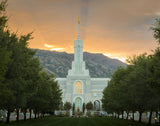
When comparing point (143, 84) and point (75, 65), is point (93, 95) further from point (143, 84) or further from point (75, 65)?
point (143, 84)

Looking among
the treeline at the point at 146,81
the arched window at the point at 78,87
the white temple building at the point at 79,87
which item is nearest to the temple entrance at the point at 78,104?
the white temple building at the point at 79,87

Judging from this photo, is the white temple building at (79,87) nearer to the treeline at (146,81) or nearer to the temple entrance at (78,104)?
the temple entrance at (78,104)

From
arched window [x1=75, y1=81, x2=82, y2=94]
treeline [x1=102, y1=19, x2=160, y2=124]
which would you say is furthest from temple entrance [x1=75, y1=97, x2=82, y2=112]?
treeline [x1=102, y1=19, x2=160, y2=124]

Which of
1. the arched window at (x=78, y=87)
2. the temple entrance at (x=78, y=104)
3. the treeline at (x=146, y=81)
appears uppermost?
the arched window at (x=78, y=87)

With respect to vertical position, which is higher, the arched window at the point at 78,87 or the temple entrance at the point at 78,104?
the arched window at the point at 78,87

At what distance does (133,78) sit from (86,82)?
481 ft

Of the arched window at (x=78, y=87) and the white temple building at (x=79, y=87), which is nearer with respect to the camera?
the white temple building at (x=79, y=87)

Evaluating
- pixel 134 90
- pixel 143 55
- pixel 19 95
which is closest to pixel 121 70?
pixel 143 55

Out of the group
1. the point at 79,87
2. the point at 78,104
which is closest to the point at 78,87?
the point at 79,87

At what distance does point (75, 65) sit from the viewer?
192m

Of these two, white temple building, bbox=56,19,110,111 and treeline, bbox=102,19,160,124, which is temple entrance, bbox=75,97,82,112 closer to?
white temple building, bbox=56,19,110,111

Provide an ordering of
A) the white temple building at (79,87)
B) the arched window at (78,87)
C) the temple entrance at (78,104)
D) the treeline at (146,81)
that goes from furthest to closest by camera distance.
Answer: the arched window at (78,87) → the white temple building at (79,87) → the temple entrance at (78,104) → the treeline at (146,81)

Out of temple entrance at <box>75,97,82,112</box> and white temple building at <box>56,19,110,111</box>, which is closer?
temple entrance at <box>75,97,82,112</box>

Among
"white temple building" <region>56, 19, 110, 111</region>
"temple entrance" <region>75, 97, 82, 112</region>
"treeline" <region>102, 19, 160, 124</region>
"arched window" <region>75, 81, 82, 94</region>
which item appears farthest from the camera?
"arched window" <region>75, 81, 82, 94</region>
